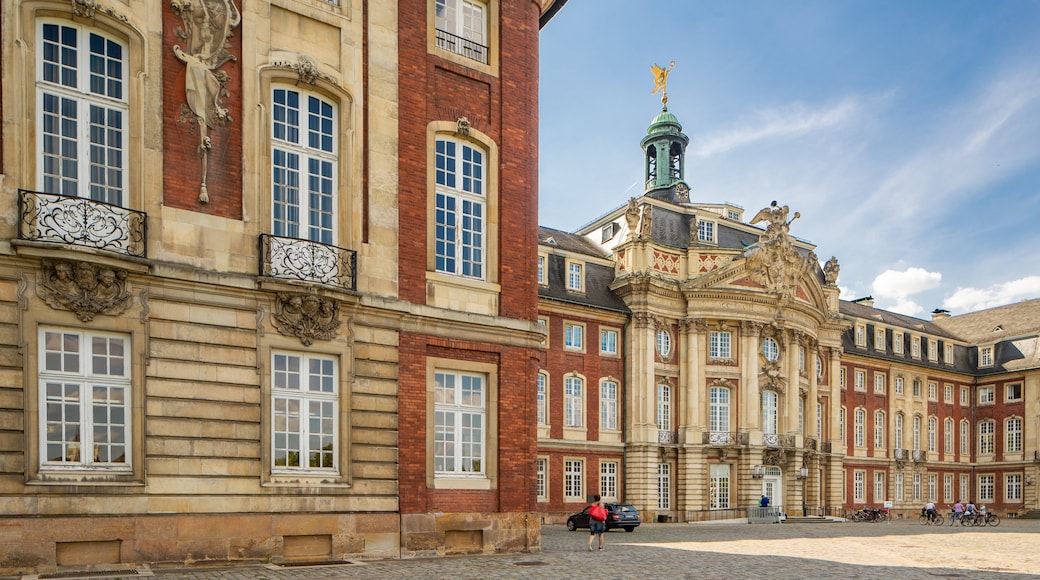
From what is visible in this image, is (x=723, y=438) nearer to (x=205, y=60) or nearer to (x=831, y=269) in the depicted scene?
(x=831, y=269)

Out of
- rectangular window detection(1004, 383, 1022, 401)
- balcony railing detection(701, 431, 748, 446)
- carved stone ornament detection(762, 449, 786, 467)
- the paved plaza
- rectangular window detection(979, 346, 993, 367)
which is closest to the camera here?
the paved plaza

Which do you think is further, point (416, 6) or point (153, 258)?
point (416, 6)

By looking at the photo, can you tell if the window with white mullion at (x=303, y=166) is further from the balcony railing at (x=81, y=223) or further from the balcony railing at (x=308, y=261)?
the balcony railing at (x=81, y=223)

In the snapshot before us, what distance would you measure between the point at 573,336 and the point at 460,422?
27292 mm

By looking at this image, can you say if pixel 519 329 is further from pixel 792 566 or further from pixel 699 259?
pixel 699 259

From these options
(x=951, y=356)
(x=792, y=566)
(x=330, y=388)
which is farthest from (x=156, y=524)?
(x=951, y=356)

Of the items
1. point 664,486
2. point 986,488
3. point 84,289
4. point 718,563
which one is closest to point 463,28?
point 84,289

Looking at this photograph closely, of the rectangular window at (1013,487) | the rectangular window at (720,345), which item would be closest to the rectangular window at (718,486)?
the rectangular window at (720,345)

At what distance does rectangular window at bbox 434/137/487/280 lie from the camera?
18.3 m

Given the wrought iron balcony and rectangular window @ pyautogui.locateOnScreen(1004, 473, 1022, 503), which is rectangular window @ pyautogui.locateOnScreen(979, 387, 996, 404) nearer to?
rectangular window @ pyautogui.locateOnScreen(1004, 473, 1022, 503)

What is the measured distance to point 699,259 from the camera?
157ft

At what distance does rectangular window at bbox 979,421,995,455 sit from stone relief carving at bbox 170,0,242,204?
2688 inches

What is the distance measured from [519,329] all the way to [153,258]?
7.86 metres

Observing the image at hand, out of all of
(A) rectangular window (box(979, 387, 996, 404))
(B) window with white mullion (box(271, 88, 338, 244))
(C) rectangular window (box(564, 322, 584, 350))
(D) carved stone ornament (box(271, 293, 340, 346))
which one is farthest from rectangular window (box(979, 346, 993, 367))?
(D) carved stone ornament (box(271, 293, 340, 346))
